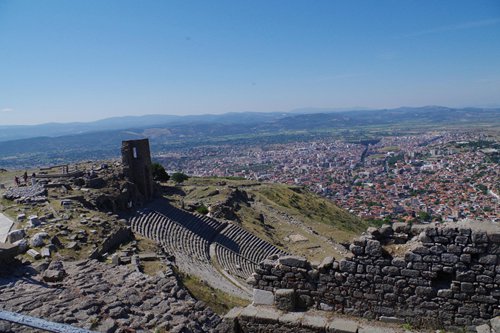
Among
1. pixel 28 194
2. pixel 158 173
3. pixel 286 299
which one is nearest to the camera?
pixel 286 299

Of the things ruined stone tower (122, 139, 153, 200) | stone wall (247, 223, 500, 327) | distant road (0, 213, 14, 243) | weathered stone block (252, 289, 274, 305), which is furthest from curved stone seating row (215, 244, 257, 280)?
stone wall (247, 223, 500, 327)

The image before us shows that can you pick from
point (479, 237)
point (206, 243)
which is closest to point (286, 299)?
point (479, 237)

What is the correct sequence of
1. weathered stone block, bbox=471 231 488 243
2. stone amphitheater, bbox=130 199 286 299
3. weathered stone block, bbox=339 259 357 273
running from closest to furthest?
weathered stone block, bbox=471 231 488 243 < weathered stone block, bbox=339 259 357 273 < stone amphitheater, bbox=130 199 286 299

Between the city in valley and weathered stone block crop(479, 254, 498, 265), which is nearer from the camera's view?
weathered stone block crop(479, 254, 498, 265)

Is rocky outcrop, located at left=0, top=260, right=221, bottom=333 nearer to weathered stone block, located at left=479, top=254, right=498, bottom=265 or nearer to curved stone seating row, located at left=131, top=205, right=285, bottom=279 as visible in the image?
weathered stone block, located at left=479, top=254, right=498, bottom=265

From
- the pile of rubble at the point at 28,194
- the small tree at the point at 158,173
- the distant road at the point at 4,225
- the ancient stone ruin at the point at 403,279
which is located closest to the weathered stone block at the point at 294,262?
the ancient stone ruin at the point at 403,279

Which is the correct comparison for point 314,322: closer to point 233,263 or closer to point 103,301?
point 103,301

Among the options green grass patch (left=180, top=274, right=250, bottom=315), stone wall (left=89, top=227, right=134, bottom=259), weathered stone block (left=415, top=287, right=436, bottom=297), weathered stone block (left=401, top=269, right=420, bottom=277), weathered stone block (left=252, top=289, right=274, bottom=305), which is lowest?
green grass patch (left=180, top=274, right=250, bottom=315)
